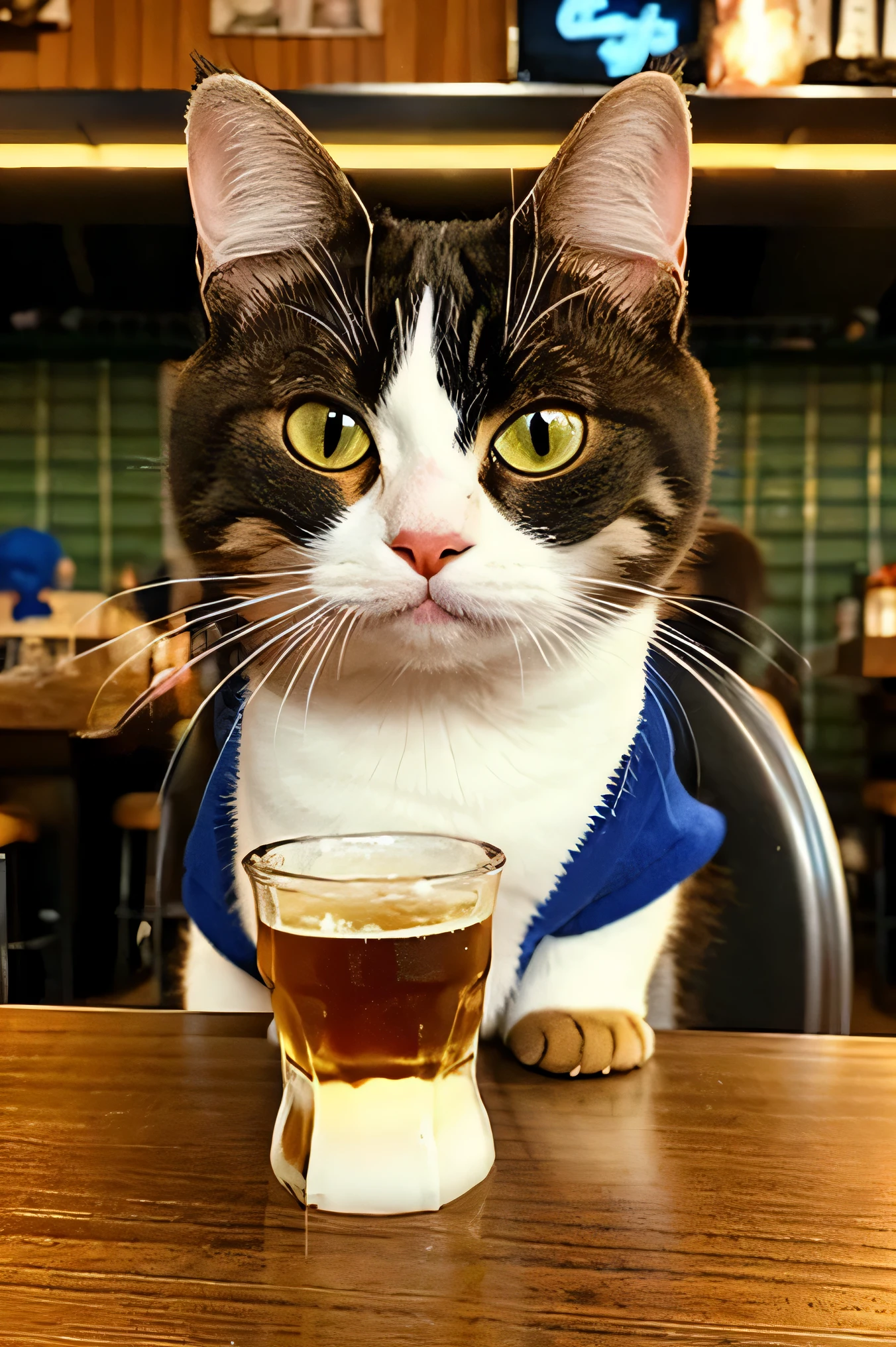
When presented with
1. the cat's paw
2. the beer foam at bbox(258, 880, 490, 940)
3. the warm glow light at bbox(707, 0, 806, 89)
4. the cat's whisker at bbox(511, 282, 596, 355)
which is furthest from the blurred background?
the beer foam at bbox(258, 880, 490, 940)

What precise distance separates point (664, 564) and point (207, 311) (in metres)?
0.48

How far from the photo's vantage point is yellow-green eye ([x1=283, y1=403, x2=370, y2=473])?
0.83m

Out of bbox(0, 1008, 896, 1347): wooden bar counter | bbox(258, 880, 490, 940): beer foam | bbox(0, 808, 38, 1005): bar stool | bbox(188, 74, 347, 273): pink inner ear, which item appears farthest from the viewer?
bbox(0, 808, 38, 1005): bar stool

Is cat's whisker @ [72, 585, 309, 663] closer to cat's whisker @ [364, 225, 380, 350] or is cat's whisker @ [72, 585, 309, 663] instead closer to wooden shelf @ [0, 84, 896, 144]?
cat's whisker @ [364, 225, 380, 350]

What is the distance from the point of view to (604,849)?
2.81 feet

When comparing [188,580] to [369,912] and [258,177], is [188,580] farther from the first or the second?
[369,912]

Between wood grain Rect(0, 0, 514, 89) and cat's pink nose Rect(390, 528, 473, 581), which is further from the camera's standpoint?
wood grain Rect(0, 0, 514, 89)

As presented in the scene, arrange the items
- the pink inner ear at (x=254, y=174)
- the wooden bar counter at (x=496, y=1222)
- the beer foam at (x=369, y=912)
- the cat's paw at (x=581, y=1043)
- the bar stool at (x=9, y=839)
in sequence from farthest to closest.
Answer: the bar stool at (x=9, y=839), the pink inner ear at (x=254, y=174), the cat's paw at (x=581, y=1043), the beer foam at (x=369, y=912), the wooden bar counter at (x=496, y=1222)

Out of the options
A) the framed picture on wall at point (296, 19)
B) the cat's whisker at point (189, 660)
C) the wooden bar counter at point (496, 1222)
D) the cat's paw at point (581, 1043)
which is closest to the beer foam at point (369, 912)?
the wooden bar counter at point (496, 1222)

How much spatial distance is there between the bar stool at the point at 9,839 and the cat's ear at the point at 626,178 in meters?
0.74

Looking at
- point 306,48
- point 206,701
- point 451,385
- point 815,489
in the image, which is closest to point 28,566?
point 206,701

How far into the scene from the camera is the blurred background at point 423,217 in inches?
35.5

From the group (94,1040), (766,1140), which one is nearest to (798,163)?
(766,1140)

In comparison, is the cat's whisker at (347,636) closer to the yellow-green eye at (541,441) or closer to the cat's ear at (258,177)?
the yellow-green eye at (541,441)
